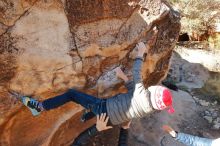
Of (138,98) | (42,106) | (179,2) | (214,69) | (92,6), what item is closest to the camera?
(138,98)

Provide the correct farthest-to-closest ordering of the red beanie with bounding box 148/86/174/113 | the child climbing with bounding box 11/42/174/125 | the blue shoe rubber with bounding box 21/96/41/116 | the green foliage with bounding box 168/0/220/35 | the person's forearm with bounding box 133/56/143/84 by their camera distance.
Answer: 1. the green foliage with bounding box 168/0/220/35
2. the blue shoe rubber with bounding box 21/96/41/116
3. the person's forearm with bounding box 133/56/143/84
4. the child climbing with bounding box 11/42/174/125
5. the red beanie with bounding box 148/86/174/113

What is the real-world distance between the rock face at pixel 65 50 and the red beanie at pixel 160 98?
3.11 feet

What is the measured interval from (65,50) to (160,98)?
44.0 inches

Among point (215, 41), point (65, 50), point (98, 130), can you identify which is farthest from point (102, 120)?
point (215, 41)

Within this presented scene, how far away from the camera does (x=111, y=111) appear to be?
3.21 meters

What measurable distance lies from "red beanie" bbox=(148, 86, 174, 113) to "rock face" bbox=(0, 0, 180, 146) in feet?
3.11

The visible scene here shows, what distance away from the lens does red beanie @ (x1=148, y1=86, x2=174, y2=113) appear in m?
2.78

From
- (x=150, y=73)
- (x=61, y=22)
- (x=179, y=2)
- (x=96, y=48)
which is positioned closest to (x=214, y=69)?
(x=179, y=2)

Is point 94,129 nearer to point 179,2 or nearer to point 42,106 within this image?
point 42,106

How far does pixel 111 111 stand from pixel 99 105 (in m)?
0.12

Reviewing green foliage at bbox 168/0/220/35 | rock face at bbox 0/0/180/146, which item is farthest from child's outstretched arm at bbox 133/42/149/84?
green foliage at bbox 168/0/220/35

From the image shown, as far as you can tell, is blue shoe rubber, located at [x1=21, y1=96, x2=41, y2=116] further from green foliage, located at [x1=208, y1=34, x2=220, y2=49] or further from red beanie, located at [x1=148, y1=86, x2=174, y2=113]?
green foliage, located at [x1=208, y1=34, x2=220, y2=49]

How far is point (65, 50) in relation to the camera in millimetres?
3488

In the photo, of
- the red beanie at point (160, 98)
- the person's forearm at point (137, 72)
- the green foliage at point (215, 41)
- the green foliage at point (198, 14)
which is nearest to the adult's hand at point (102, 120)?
the person's forearm at point (137, 72)
